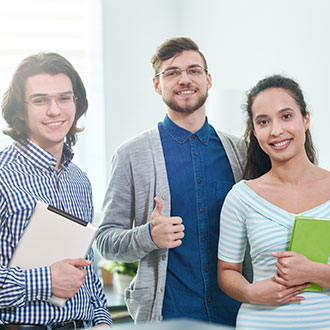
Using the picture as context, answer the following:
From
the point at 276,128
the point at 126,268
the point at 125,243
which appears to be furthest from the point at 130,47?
the point at 276,128

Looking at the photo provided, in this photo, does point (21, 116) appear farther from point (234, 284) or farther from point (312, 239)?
point (312, 239)

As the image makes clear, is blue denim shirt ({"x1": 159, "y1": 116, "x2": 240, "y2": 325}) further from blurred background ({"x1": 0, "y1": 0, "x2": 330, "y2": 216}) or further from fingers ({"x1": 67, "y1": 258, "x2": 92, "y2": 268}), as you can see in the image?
blurred background ({"x1": 0, "y1": 0, "x2": 330, "y2": 216})

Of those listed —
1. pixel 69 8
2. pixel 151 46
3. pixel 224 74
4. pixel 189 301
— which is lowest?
pixel 189 301

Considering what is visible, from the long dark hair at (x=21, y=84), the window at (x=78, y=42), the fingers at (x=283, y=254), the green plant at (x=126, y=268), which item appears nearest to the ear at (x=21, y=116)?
the long dark hair at (x=21, y=84)

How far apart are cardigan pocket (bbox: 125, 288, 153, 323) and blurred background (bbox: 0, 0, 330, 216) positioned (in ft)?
4.52

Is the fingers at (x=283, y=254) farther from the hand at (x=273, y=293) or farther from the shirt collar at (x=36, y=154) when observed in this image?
the shirt collar at (x=36, y=154)

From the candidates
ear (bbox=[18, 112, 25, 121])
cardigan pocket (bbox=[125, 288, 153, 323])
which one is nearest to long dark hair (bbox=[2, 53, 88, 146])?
ear (bbox=[18, 112, 25, 121])

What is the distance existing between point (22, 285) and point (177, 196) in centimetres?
72

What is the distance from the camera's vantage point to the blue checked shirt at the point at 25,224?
124 cm

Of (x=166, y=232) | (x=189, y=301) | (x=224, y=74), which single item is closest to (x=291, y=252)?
(x=166, y=232)

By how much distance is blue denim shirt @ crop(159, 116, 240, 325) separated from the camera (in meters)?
1.71

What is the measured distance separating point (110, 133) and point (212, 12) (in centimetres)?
121

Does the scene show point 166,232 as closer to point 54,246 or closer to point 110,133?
point 54,246

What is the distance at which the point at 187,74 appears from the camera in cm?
181
